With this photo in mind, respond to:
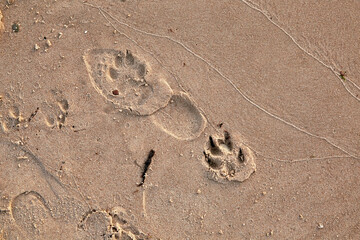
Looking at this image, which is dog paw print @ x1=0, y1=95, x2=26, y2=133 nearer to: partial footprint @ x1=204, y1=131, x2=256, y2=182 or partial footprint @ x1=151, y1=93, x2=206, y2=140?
partial footprint @ x1=151, y1=93, x2=206, y2=140

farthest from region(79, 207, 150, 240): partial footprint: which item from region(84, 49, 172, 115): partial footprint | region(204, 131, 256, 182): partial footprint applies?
region(84, 49, 172, 115): partial footprint

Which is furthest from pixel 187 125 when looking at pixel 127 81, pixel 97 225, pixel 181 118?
pixel 97 225

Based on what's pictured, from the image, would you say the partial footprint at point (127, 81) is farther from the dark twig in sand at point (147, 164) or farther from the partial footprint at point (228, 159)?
the partial footprint at point (228, 159)

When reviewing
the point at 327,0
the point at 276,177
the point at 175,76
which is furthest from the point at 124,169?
the point at 327,0

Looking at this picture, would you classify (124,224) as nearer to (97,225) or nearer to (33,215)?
(97,225)

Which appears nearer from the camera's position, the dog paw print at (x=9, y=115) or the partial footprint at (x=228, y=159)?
the partial footprint at (x=228, y=159)

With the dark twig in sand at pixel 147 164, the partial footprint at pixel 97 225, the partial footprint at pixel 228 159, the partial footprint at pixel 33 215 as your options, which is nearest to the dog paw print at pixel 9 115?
the partial footprint at pixel 33 215
